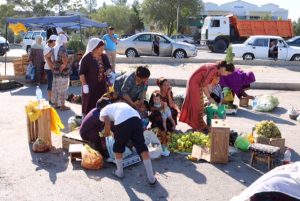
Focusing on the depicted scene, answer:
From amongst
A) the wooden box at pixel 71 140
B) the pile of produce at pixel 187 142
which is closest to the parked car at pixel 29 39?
the wooden box at pixel 71 140

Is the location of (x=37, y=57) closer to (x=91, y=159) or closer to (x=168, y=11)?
(x=91, y=159)

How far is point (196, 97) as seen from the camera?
24.4 feet

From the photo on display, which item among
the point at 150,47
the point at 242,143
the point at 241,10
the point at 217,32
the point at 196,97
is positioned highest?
the point at 241,10

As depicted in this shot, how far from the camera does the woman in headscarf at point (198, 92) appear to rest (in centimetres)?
727

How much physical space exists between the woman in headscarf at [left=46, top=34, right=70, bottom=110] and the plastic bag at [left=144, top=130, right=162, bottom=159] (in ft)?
11.6

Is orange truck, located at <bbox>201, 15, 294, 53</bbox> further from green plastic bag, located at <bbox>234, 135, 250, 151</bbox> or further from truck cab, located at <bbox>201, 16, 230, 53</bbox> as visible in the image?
green plastic bag, located at <bbox>234, 135, 250, 151</bbox>

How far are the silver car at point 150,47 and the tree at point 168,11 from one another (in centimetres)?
2632

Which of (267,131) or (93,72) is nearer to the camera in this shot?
(267,131)

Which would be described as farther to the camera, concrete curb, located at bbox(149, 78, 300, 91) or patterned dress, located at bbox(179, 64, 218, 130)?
concrete curb, located at bbox(149, 78, 300, 91)

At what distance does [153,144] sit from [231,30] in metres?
25.8

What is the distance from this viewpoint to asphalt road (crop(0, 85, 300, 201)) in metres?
4.95

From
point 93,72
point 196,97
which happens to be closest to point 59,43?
point 93,72

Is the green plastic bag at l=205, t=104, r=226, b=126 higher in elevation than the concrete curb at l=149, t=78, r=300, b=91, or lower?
higher

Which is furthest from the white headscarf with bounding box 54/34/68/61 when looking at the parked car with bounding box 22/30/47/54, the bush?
the parked car with bounding box 22/30/47/54
